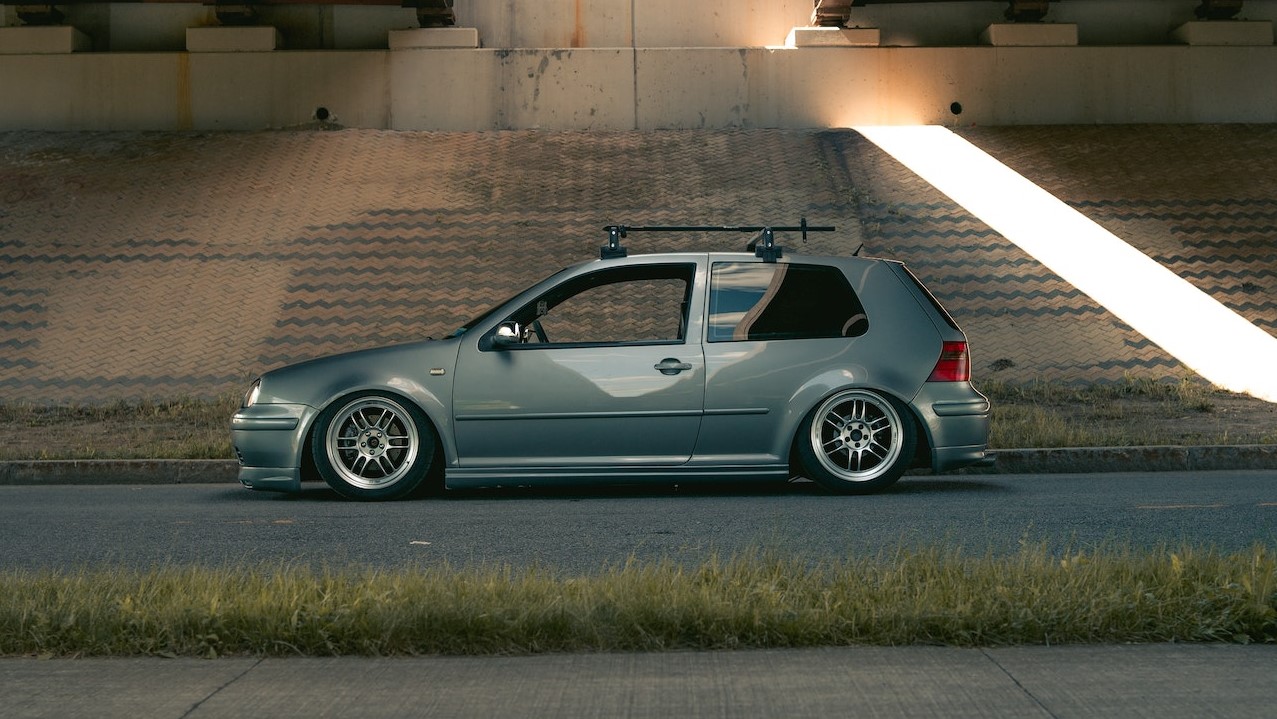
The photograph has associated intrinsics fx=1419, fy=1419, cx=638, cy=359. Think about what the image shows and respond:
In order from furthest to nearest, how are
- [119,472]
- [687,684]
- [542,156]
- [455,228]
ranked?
[542,156] → [455,228] → [119,472] → [687,684]

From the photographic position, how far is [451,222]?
20.9 meters

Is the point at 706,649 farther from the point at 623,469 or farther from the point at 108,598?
the point at 623,469

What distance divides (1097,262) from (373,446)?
13449 mm

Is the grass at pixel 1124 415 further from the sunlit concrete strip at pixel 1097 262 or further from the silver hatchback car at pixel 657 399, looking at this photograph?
the silver hatchback car at pixel 657 399

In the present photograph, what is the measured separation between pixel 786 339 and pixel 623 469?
4.11 ft

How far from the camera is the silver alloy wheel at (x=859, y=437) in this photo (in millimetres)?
8422

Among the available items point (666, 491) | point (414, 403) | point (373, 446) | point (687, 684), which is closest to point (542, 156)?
point (666, 491)

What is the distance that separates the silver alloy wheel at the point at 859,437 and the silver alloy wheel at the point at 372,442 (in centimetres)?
241

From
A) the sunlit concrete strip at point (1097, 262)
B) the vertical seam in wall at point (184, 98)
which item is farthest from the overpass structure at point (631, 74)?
the sunlit concrete strip at point (1097, 262)

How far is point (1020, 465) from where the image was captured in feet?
33.9

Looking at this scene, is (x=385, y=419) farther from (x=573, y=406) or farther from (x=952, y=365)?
(x=952, y=365)

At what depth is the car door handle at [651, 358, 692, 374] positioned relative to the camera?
8.30 metres

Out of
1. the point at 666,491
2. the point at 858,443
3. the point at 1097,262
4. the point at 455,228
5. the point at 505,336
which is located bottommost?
the point at 666,491

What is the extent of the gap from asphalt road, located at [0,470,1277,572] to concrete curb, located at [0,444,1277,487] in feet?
1.81
